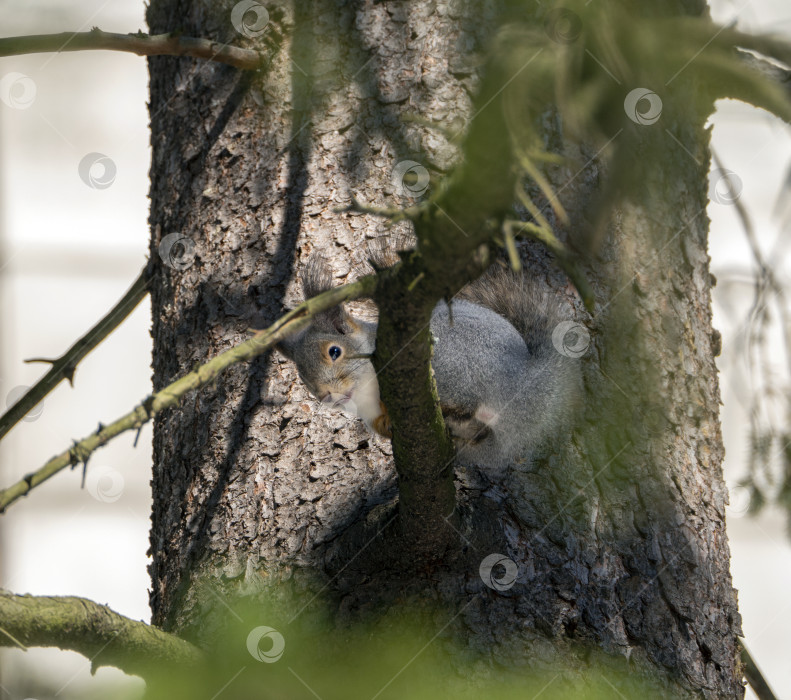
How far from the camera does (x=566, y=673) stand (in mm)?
954

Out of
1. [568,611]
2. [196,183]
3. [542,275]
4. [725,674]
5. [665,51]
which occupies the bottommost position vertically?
[725,674]

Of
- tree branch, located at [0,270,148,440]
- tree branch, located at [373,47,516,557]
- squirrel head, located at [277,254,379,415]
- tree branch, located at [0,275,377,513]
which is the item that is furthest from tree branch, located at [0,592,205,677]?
squirrel head, located at [277,254,379,415]

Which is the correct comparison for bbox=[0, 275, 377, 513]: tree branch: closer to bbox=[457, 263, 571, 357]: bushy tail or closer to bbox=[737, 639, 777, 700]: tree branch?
bbox=[457, 263, 571, 357]: bushy tail

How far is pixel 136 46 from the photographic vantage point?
1.16 metres

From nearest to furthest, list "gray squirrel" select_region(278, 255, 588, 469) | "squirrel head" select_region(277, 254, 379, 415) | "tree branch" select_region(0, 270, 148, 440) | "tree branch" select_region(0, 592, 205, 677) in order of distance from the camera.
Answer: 1. "tree branch" select_region(0, 592, 205, 677)
2. "tree branch" select_region(0, 270, 148, 440)
3. "gray squirrel" select_region(278, 255, 588, 469)
4. "squirrel head" select_region(277, 254, 379, 415)

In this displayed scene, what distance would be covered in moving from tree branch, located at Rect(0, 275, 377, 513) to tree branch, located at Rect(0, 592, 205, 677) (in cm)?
18

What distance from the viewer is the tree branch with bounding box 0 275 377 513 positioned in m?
0.57

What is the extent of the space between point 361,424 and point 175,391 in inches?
25.7

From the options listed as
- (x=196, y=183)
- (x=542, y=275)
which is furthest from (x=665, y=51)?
(x=196, y=183)

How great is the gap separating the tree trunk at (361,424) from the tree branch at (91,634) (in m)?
0.25

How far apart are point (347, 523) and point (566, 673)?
1.18 feet

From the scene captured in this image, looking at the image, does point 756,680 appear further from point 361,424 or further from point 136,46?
point 136,46

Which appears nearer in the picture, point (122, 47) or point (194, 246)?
point (122, 47)

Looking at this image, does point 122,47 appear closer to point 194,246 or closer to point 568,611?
point 194,246
